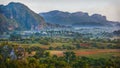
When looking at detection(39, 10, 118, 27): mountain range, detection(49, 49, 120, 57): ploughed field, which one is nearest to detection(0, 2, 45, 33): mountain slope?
detection(39, 10, 118, 27): mountain range

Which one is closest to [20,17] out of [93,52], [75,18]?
[75,18]

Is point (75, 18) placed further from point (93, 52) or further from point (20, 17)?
point (20, 17)

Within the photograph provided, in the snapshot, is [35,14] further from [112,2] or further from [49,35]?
[112,2]

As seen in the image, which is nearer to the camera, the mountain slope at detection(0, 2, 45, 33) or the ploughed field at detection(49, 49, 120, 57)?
the ploughed field at detection(49, 49, 120, 57)

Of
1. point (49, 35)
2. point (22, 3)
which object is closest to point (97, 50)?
point (49, 35)

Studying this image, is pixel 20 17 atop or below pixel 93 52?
atop

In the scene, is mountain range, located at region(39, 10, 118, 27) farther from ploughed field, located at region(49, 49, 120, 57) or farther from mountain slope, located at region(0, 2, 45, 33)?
ploughed field, located at region(49, 49, 120, 57)
